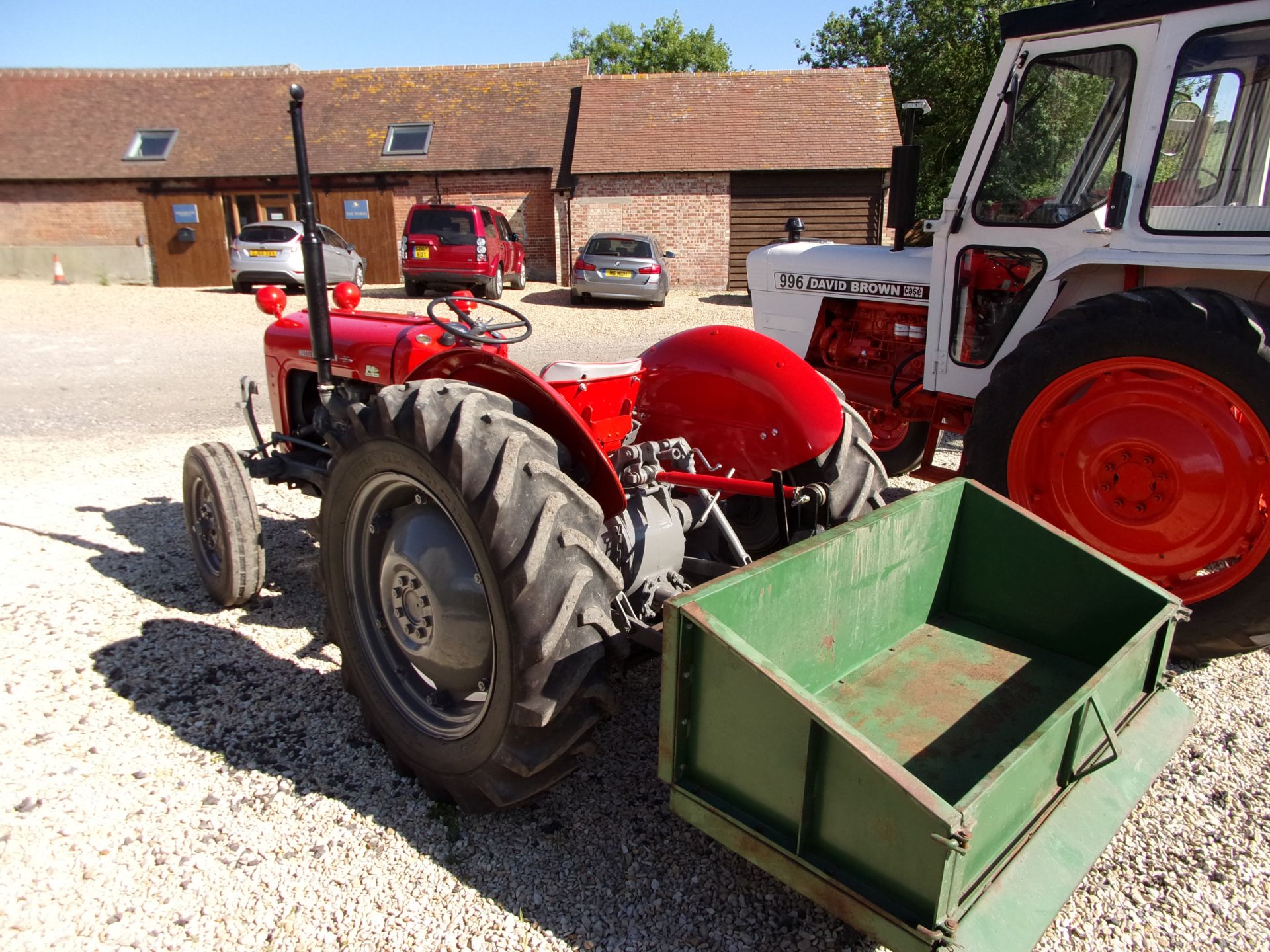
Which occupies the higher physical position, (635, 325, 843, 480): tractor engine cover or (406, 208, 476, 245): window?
(406, 208, 476, 245): window

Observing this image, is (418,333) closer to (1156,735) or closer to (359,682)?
(359,682)

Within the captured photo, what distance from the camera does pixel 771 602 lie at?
215cm

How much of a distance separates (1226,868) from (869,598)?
1.14 metres

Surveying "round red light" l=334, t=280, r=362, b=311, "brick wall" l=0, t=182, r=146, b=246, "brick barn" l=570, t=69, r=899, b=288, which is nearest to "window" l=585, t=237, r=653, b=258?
"brick barn" l=570, t=69, r=899, b=288

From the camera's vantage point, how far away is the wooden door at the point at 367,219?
761 inches

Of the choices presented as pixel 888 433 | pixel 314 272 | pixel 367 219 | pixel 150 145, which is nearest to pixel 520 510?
pixel 314 272

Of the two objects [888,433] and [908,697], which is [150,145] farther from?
[908,697]

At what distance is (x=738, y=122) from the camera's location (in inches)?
733

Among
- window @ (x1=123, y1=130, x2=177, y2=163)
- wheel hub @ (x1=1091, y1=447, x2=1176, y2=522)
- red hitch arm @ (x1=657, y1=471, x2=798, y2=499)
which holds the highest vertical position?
window @ (x1=123, y1=130, x2=177, y2=163)

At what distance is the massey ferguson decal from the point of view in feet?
15.1

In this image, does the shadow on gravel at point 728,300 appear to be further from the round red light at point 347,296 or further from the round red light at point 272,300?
the round red light at point 272,300

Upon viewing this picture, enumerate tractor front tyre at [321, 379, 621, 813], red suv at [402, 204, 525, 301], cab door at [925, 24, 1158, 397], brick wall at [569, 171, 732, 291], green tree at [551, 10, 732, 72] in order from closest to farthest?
1. tractor front tyre at [321, 379, 621, 813]
2. cab door at [925, 24, 1158, 397]
3. red suv at [402, 204, 525, 301]
4. brick wall at [569, 171, 732, 291]
5. green tree at [551, 10, 732, 72]

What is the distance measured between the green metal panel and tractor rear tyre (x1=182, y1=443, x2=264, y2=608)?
2314 millimetres

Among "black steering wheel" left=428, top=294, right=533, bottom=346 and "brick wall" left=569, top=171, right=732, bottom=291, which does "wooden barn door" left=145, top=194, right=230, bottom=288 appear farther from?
"black steering wheel" left=428, top=294, right=533, bottom=346
